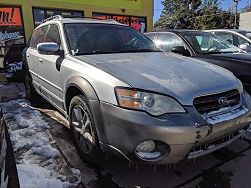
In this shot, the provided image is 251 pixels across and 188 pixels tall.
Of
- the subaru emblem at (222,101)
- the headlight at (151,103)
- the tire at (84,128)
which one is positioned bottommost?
the tire at (84,128)

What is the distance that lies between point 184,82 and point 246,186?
45.1 inches

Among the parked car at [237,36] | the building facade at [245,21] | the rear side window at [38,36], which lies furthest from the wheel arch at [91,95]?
the building facade at [245,21]

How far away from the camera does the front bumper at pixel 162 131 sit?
7.59 feet

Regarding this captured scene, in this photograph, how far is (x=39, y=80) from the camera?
454 cm

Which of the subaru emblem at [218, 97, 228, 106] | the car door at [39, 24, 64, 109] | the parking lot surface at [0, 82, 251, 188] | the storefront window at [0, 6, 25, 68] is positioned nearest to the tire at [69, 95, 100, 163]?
the parking lot surface at [0, 82, 251, 188]

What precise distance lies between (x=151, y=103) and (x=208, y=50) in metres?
3.33

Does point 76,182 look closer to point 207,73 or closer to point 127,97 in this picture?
point 127,97

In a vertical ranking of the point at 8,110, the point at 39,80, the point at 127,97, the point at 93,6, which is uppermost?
the point at 93,6

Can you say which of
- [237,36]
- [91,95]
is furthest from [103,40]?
[237,36]

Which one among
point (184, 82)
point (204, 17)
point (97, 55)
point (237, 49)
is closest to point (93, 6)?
point (237, 49)

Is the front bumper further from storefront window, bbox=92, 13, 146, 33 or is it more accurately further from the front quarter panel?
storefront window, bbox=92, 13, 146, 33

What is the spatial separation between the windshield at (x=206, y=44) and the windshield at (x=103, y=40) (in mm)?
1470

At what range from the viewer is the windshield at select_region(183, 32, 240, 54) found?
17.3ft

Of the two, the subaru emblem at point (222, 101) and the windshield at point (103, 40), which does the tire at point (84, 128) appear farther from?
the subaru emblem at point (222, 101)
